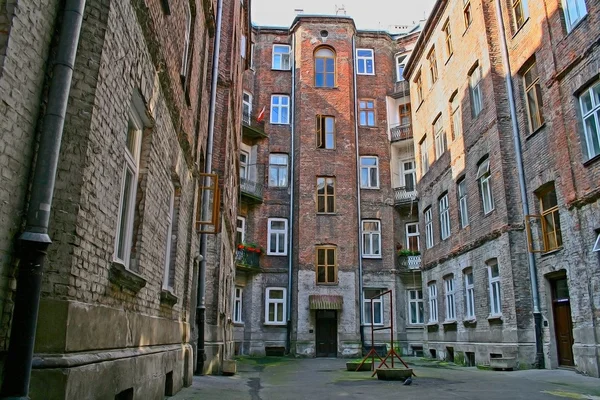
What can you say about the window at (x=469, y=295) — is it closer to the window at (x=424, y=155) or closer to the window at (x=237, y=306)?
the window at (x=424, y=155)

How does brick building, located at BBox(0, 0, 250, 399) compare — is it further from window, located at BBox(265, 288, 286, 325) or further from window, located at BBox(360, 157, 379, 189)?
window, located at BBox(360, 157, 379, 189)

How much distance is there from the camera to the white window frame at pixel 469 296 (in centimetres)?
1952

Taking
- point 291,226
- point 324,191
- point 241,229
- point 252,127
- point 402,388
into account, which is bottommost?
point 402,388

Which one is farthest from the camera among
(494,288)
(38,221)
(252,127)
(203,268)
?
(252,127)

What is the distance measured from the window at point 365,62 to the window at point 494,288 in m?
17.3

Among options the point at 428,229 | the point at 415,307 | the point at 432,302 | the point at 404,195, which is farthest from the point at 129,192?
the point at 404,195

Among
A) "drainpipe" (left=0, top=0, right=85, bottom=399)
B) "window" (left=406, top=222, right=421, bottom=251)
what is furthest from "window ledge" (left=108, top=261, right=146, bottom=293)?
"window" (left=406, top=222, right=421, bottom=251)

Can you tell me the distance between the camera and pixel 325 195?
1120 inches

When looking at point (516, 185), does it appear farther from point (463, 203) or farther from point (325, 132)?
point (325, 132)

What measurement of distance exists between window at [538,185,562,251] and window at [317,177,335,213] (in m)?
14.0

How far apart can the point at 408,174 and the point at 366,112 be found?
4605 millimetres

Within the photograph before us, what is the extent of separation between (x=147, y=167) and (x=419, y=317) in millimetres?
23614

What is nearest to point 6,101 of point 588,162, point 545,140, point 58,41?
point 58,41

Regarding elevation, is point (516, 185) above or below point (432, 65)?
below
